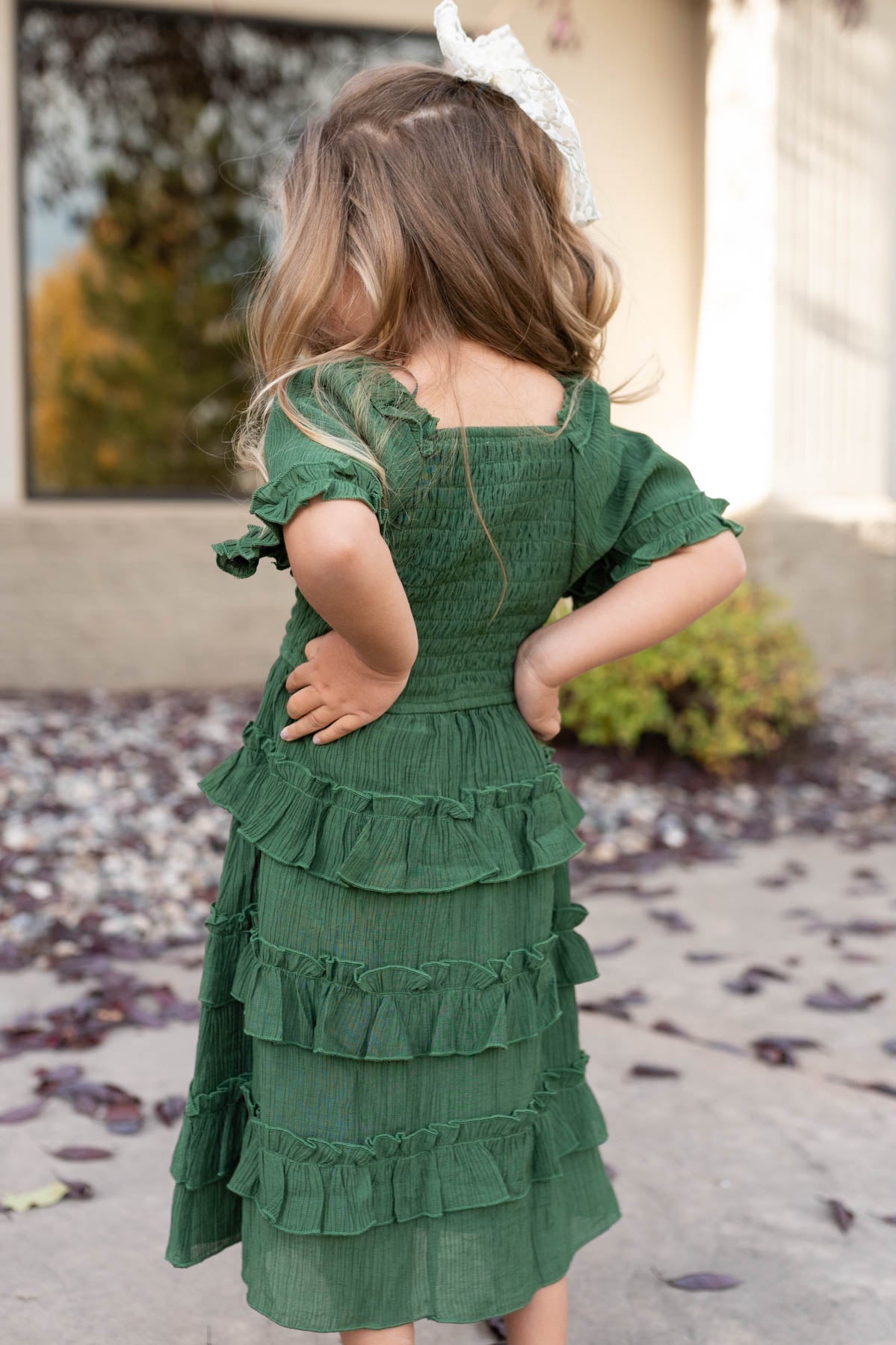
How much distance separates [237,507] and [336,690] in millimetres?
5109

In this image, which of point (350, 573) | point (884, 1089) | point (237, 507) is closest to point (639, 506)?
point (350, 573)

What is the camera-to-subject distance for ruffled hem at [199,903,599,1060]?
4.56ft

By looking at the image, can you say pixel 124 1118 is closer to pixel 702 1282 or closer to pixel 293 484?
pixel 702 1282

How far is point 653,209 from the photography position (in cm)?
671

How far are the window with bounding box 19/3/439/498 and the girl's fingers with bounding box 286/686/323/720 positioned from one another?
5091 millimetres

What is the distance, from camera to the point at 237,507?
20.8 ft

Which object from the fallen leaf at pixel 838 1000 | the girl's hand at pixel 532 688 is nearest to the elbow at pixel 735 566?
the girl's hand at pixel 532 688

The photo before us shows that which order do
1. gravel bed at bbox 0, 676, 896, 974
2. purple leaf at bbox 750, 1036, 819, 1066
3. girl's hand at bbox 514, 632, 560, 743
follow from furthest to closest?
gravel bed at bbox 0, 676, 896, 974, purple leaf at bbox 750, 1036, 819, 1066, girl's hand at bbox 514, 632, 560, 743

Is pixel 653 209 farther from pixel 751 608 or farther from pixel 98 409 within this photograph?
pixel 98 409

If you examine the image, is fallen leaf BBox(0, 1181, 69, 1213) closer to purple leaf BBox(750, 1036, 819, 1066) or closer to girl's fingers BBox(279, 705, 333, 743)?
girl's fingers BBox(279, 705, 333, 743)

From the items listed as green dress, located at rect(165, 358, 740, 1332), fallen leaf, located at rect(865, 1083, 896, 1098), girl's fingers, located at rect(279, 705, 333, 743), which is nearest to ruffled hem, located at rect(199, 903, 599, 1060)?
green dress, located at rect(165, 358, 740, 1332)

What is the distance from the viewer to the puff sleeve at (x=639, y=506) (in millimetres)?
1484

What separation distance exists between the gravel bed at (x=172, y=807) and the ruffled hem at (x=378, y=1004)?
197cm

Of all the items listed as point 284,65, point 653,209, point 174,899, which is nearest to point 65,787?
point 174,899
